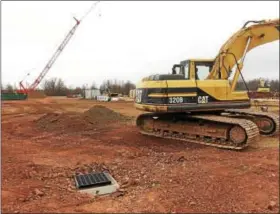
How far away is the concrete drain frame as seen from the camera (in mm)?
5867

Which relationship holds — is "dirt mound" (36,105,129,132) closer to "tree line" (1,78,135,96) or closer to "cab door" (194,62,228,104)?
"cab door" (194,62,228,104)

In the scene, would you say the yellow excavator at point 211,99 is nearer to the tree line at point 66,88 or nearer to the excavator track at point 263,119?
the excavator track at point 263,119

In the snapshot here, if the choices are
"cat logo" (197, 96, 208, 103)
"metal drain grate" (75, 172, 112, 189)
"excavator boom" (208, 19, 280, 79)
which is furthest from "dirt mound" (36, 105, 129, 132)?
"metal drain grate" (75, 172, 112, 189)

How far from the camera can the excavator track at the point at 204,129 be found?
939 centimetres

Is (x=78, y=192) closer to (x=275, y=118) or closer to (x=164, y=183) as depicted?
(x=164, y=183)

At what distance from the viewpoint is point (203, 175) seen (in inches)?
251

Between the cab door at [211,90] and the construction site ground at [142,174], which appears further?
the cab door at [211,90]

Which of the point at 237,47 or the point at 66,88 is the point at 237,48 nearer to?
the point at 237,47

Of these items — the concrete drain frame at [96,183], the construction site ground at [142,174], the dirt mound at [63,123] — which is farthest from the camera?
the dirt mound at [63,123]

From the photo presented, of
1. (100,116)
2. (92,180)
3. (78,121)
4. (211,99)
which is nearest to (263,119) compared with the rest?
(211,99)

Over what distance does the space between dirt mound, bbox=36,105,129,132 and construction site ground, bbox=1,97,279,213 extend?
7.51 feet

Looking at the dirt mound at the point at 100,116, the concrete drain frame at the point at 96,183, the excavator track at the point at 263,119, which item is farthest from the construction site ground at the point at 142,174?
the dirt mound at the point at 100,116

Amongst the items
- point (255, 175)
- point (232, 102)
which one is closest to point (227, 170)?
point (255, 175)

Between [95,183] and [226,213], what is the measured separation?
2.38m
